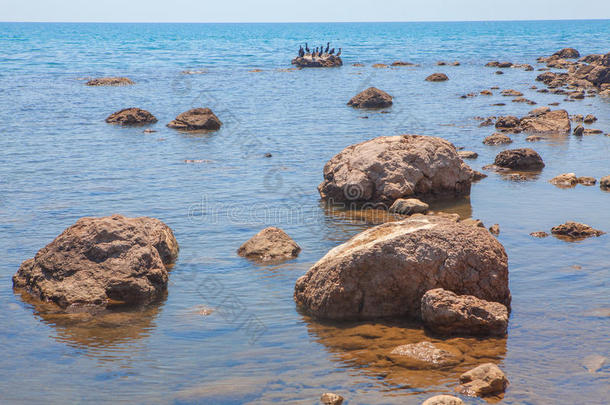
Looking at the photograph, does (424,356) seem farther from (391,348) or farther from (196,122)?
(196,122)

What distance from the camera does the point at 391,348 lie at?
8320 millimetres

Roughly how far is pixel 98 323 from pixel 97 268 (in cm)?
119

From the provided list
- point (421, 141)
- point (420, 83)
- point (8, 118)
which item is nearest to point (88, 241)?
point (421, 141)

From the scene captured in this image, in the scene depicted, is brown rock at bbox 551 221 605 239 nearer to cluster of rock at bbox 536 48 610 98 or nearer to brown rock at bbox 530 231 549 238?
brown rock at bbox 530 231 549 238

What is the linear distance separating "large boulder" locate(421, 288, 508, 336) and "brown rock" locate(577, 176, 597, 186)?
30.3 ft

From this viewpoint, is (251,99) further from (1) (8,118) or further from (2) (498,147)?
(2) (498,147)

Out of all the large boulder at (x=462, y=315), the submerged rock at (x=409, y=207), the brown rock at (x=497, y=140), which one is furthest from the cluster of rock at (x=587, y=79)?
the large boulder at (x=462, y=315)

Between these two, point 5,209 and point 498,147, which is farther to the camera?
point 498,147

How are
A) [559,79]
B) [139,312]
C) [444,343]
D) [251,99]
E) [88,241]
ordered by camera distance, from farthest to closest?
[559,79] → [251,99] → [88,241] → [139,312] → [444,343]

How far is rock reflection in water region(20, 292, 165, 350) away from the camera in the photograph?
28.9ft

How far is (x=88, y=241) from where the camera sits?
10.4 metres

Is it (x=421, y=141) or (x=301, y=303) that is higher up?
(x=421, y=141)

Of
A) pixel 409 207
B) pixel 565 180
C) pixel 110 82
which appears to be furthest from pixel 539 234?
pixel 110 82

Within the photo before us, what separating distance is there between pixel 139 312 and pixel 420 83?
122ft
